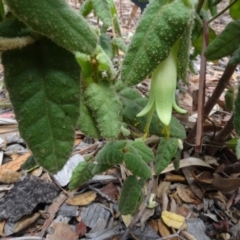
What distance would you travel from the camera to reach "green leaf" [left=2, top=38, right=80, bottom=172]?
1.20 feet

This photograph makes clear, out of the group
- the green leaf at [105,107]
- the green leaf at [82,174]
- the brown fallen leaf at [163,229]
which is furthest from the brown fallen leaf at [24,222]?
the green leaf at [105,107]

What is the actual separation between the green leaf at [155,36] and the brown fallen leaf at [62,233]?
1.46 feet

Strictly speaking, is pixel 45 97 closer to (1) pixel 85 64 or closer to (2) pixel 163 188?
(1) pixel 85 64

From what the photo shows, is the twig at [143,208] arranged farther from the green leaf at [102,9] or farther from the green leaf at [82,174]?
the green leaf at [102,9]

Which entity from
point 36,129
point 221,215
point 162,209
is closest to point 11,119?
point 162,209

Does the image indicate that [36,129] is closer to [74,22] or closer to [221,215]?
[74,22]

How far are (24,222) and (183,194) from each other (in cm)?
35

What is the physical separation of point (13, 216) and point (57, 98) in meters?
0.46

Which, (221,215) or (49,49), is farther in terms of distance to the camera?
(221,215)

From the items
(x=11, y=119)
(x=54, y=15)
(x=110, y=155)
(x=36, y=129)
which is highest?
(x=54, y=15)

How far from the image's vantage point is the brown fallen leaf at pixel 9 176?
85 centimetres

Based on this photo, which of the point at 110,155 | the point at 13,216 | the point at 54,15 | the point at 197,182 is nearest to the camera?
the point at 54,15

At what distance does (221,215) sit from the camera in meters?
0.82

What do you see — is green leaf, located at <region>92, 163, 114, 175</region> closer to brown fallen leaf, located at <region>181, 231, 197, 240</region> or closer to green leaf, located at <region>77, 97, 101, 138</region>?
green leaf, located at <region>77, 97, 101, 138</region>
